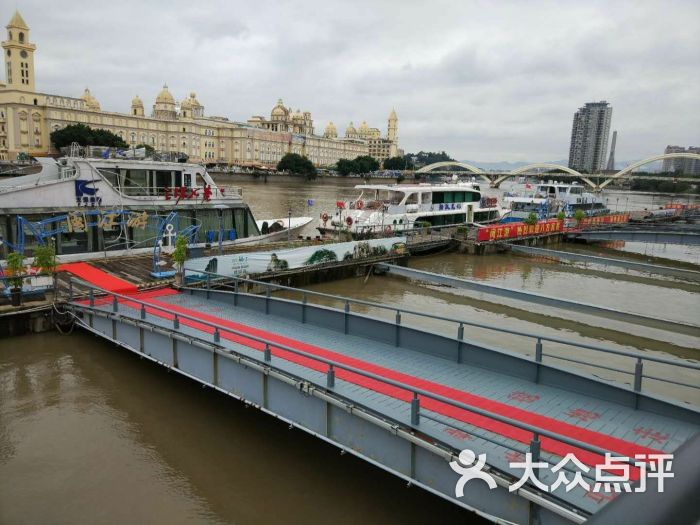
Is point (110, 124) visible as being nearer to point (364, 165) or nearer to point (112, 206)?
point (364, 165)

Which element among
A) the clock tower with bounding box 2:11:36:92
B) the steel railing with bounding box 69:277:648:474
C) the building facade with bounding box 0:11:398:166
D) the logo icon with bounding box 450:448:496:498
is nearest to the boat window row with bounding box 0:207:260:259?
Result: the steel railing with bounding box 69:277:648:474

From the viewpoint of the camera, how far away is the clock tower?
126m

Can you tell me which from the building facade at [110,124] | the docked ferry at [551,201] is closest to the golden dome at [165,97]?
the building facade at [110,124]

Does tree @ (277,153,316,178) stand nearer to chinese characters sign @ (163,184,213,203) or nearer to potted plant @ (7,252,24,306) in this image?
chinese characters sign @ (163,184,213,203)

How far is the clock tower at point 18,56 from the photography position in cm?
12594

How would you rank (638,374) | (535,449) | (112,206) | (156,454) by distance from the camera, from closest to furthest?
(535,449)
(638,374)
(156,454)
(112,206)

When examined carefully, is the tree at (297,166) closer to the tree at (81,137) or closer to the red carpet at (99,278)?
the tree at (81,137)

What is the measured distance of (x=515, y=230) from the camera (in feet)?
137

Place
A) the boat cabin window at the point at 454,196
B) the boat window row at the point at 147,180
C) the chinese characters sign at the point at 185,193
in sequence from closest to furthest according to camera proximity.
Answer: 1. the boat window row at the point at 147,180
2. the chinese characters sign at the point at 185,193
3. the boat cabin window at the point at 454,196

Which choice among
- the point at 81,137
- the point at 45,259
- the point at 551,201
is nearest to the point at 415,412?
the point at 45,259

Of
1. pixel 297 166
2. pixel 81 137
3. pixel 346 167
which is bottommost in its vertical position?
pixel 297 166

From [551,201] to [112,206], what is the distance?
46.9 metres

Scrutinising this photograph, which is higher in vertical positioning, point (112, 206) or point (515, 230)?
point (112, 206)

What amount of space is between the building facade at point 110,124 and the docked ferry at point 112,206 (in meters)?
103
